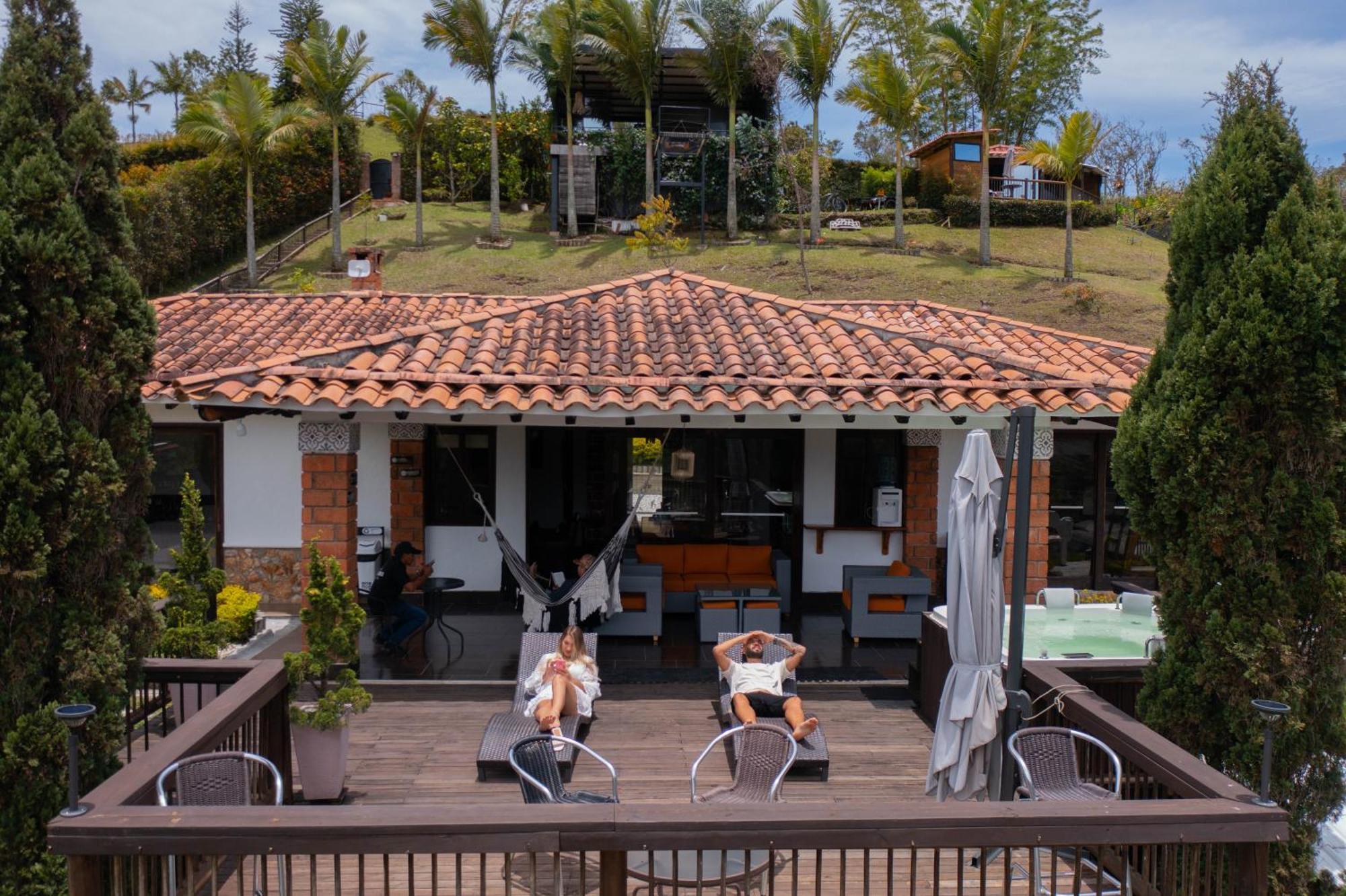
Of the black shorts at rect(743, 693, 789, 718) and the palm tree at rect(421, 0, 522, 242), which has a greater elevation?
the palm tree at rect(421, 0, 522, 242)

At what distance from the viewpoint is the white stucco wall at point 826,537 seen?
11273 mm

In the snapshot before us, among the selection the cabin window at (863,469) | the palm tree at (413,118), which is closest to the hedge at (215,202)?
the palm tree at (413,118)

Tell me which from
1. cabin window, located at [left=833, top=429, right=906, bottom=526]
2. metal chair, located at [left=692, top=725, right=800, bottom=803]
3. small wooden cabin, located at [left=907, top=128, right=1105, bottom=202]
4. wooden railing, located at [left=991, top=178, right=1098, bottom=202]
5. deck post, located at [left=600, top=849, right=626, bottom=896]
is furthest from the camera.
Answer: wooden railing, located at [left=991, top=178, right=1098, bottom=202]

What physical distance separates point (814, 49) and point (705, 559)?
22.0 metres

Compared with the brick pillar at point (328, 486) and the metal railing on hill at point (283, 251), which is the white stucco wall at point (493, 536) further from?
the metal railing on hill at point (283, 251)

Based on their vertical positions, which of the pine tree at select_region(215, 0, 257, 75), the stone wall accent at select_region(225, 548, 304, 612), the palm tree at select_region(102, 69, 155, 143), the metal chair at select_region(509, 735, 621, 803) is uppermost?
the pine tree at select_region(215, 0, 257, 75)

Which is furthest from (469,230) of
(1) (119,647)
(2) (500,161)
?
(1) (119,647)

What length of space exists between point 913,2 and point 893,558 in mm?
37736

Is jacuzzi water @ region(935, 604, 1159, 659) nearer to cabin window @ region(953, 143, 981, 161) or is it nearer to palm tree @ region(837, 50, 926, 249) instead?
palm tree @ region(837, 50, 926, 249)

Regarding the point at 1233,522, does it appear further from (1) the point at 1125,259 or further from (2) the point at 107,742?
(1) the point at 1125,259

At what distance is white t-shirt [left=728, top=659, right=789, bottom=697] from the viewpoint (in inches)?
267

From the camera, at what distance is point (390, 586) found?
8.77 meters

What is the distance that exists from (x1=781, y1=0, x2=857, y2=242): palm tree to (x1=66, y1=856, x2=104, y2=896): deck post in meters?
28.2

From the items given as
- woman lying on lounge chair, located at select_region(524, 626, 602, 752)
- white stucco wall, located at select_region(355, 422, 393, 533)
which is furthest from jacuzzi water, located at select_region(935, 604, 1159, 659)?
white stucco wall, located at select_region(355, 422, 393, 533)
